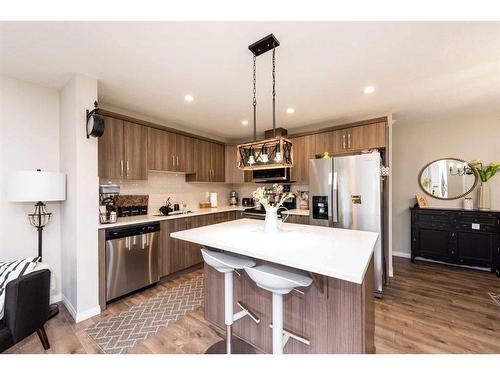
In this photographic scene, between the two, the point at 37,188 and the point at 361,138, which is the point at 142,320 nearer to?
the point at 37,188

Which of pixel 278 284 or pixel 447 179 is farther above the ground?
pixel 447 179

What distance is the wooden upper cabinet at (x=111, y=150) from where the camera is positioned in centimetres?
271

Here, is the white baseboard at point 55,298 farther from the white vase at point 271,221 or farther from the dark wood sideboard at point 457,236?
the dark wood sideboard at point 457,236

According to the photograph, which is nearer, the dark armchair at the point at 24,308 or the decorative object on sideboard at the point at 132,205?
the dark armchair at the point at 24,308

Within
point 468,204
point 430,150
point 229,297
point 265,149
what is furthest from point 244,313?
point 430,150

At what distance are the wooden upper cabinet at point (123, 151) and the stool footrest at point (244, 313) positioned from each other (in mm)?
2276

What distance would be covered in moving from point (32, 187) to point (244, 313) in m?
2.23

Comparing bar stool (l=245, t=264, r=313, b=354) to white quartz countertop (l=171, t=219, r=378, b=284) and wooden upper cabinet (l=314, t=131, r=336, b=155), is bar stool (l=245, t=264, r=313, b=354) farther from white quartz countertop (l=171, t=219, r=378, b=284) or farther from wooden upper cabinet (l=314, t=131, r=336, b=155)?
wooden upper cabinet (l=314, t=131, r=336, b=155)

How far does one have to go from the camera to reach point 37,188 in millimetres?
2002

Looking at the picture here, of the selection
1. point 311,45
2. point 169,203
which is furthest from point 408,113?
point 169,203

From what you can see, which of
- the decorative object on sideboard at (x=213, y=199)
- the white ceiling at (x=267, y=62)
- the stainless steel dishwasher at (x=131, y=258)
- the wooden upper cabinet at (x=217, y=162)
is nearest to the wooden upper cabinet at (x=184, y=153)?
the wooden upper cabinet at (x=217, y=162)

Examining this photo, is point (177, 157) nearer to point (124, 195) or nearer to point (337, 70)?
point (124, 195)

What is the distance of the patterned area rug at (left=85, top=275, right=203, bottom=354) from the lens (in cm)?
186
